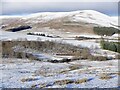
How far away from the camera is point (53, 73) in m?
13.1

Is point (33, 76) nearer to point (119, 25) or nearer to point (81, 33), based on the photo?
point (81, 33)

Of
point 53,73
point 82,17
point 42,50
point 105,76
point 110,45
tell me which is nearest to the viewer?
point 105,76

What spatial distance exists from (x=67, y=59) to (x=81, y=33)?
231 inches

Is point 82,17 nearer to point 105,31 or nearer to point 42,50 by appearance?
point 105,31

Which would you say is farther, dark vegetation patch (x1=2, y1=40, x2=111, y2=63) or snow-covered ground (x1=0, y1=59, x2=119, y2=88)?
dark vegetation patch (x1=2, y1=40, x2=111, y2=63)

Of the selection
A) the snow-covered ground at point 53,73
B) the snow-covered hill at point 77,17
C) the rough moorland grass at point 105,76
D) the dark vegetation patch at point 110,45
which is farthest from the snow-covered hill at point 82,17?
the rough moorland grass at point 105,76

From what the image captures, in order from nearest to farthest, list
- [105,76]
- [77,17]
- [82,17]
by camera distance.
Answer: [105,76]
[77,17]
[82,17]

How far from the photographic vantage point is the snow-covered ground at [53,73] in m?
11.2

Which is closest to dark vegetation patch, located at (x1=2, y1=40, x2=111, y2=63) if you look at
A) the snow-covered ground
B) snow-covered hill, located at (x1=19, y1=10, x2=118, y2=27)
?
the snow-covered ground

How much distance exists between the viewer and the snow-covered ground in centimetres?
1123

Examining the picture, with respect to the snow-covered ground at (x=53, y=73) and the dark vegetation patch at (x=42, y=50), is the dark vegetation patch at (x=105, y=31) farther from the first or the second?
the snow-covered ground at (x=53, y=73)

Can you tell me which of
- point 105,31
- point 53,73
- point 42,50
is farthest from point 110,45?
point 53,73

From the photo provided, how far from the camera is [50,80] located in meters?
11.9

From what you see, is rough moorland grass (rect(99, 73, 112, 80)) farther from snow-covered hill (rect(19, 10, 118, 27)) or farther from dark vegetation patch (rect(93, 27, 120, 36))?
snow-covered hill (rect(19, 10, 118, 27))
